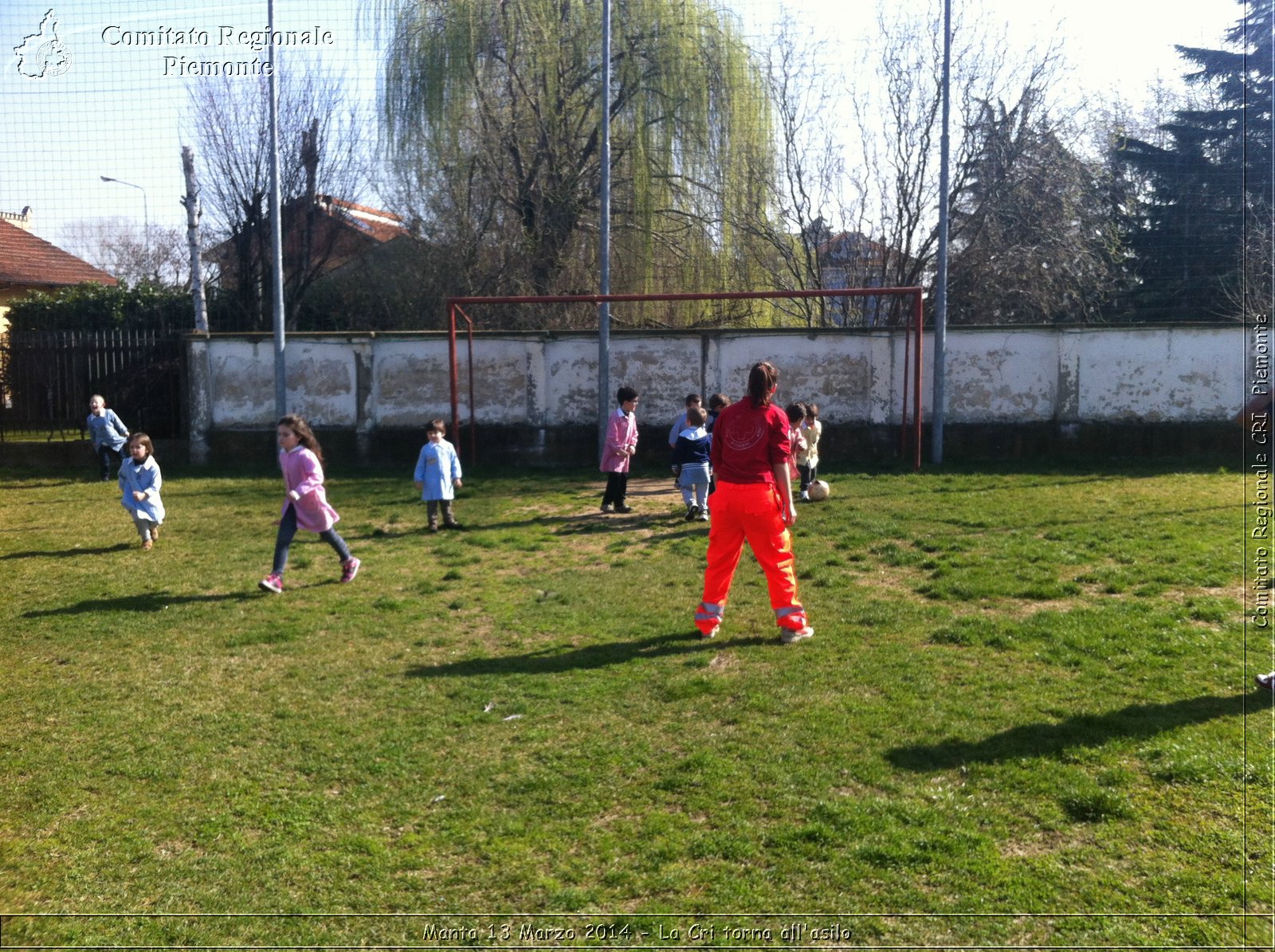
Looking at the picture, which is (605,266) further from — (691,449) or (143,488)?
(143,488)

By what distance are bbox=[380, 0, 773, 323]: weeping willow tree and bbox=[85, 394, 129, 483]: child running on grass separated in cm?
883

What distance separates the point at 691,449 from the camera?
1178 cm

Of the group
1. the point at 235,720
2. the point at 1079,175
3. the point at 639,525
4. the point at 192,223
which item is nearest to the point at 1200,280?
the point at 1079,175

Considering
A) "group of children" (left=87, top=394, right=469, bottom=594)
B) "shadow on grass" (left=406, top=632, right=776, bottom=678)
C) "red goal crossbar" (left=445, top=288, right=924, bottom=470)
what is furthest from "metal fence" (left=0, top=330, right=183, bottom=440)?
"shadow on grass" (left=406, top=632, right=776, bottom=678)

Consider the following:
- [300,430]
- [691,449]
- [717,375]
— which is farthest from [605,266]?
[300,430]

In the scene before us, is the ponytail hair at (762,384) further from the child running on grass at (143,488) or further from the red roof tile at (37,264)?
the red roof tile at (37,264)

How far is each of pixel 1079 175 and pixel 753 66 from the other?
741cm

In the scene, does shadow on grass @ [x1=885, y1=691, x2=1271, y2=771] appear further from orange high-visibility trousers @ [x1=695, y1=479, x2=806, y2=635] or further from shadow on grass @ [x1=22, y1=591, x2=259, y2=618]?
shadow on grass @ [x1=22, y1=591, x2=259, y2=618]

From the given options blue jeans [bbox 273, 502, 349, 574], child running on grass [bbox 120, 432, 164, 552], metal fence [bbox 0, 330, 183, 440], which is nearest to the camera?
blue jeans [bbox 273, 502, 349, 574]

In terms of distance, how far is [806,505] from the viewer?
1283 centimetres

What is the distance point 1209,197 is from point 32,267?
3116cm

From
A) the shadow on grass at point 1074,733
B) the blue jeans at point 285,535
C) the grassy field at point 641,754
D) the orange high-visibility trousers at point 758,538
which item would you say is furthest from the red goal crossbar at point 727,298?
the shadow on grass at point 1074,733

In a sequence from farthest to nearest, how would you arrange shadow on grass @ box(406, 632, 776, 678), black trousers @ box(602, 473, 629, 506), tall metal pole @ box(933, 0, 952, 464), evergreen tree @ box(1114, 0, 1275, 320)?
evergreen tree @ box(1114, 0, 1275, 320), tall metal pole @ box(933, 0, 952, 464), black trousers @ box(602, 473, 629, 506), shadow on grass @ box(406, 632, 776, 678)

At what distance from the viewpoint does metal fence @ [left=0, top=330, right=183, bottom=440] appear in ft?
61.9
